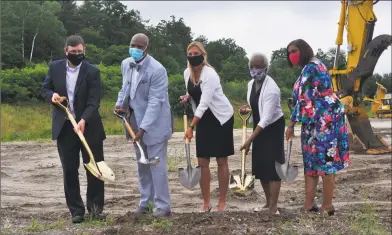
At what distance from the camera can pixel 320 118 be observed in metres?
5.87

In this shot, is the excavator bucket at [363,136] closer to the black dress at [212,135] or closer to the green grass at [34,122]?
the black dress at [212,135]

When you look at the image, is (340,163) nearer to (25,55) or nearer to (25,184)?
(25,184)

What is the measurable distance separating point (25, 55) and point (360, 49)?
33.4m

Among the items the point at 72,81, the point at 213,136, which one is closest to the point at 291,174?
the point at 213,136

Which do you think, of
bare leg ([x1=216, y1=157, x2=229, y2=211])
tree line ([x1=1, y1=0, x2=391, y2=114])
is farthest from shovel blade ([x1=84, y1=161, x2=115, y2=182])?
tree line ([x1=1, y1=0, x2=391, y2=114])

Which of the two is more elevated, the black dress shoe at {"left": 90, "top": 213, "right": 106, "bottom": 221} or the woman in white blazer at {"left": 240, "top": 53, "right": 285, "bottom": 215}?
the woman in white blazer at {"left": 240, "top": 53, "right": 285, "bottom": 215}

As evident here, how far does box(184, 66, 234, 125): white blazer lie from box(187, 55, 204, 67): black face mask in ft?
0.29

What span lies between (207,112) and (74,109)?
135 cm

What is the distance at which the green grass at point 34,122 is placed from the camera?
21.1 meters

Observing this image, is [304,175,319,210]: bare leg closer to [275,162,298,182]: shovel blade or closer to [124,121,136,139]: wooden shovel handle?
[275,162,298,182]: shovel blade

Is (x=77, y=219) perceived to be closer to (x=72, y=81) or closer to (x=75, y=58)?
(x=72, y=81)

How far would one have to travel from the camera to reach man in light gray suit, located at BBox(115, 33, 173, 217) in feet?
19.2

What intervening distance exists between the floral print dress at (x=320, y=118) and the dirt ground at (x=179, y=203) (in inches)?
22.5

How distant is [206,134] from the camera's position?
20.5ft
